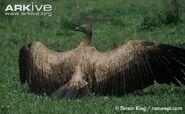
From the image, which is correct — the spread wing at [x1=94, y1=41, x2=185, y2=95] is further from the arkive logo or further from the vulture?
the arkive logo

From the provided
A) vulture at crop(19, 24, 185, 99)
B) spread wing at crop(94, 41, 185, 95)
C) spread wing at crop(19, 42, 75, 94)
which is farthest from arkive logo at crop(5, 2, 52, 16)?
spread wing at crop(94, 41, 185, 95)

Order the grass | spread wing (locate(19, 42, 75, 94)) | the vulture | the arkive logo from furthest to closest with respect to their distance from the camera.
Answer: the arkive logo
spread wing (locate(19, 42, 75, 94))
the vulture
the grass

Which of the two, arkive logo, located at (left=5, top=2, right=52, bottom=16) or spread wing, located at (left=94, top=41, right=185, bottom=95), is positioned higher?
arkive logo, located at (left=5, top=2, right=52, bottom=16)

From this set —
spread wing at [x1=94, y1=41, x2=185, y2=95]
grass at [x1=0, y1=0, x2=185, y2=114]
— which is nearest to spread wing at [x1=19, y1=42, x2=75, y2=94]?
grass at [x1=0, y1=0, x2=185, y2=114]

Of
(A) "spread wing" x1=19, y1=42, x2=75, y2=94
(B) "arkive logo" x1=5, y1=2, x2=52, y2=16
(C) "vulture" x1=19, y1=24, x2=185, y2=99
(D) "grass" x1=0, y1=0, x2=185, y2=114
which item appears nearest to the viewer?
(D) "grass" x1=0, y1=0, x2=185, y2=114

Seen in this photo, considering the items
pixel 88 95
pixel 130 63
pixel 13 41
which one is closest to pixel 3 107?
pixel 88 95

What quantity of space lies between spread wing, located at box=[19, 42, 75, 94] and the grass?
0.67 ft

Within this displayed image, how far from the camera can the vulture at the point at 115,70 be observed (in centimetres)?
1151

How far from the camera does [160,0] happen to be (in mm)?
22812

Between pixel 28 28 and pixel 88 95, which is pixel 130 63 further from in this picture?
pixel 28 28

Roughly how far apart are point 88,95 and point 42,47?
52.0 inches

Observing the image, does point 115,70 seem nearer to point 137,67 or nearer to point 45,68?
point 137,67

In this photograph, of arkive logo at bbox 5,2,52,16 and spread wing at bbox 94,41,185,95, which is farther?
arkive logo at bbox 5,2,52,16

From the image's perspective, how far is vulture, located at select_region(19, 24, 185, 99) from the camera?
11.5m
